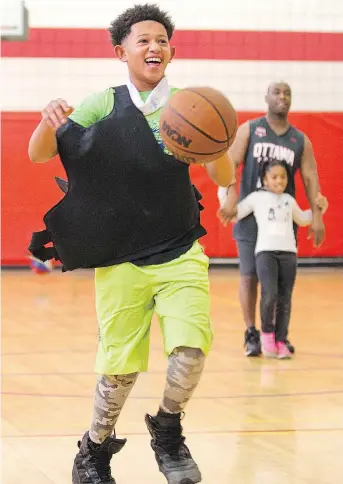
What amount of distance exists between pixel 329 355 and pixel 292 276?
603 millimetres

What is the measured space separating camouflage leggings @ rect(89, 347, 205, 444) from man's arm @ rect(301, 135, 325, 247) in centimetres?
339

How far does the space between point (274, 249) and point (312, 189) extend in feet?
1.81

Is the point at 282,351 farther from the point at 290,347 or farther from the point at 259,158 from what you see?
the point at 259,158

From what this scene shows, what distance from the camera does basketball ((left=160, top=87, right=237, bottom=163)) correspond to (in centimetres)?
381

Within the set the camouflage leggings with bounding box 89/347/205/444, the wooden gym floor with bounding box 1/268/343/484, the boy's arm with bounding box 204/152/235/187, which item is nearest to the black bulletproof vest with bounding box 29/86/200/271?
the boy's arm with bounding box 204/152/235/187

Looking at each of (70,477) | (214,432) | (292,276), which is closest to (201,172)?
(292,276)

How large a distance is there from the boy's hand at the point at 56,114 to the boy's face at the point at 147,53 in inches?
14.8

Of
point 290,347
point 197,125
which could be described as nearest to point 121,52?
point 197,125

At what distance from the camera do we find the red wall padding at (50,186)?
11.9 meters

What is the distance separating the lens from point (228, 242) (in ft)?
40.1

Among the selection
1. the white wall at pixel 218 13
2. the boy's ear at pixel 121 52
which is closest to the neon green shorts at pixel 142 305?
the boy's ear at pixel 121 52

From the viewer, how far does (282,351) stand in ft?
24.0

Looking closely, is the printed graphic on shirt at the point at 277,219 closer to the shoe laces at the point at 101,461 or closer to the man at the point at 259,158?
the man at the point at 259,158

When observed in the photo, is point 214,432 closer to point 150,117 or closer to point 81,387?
point 81,387
